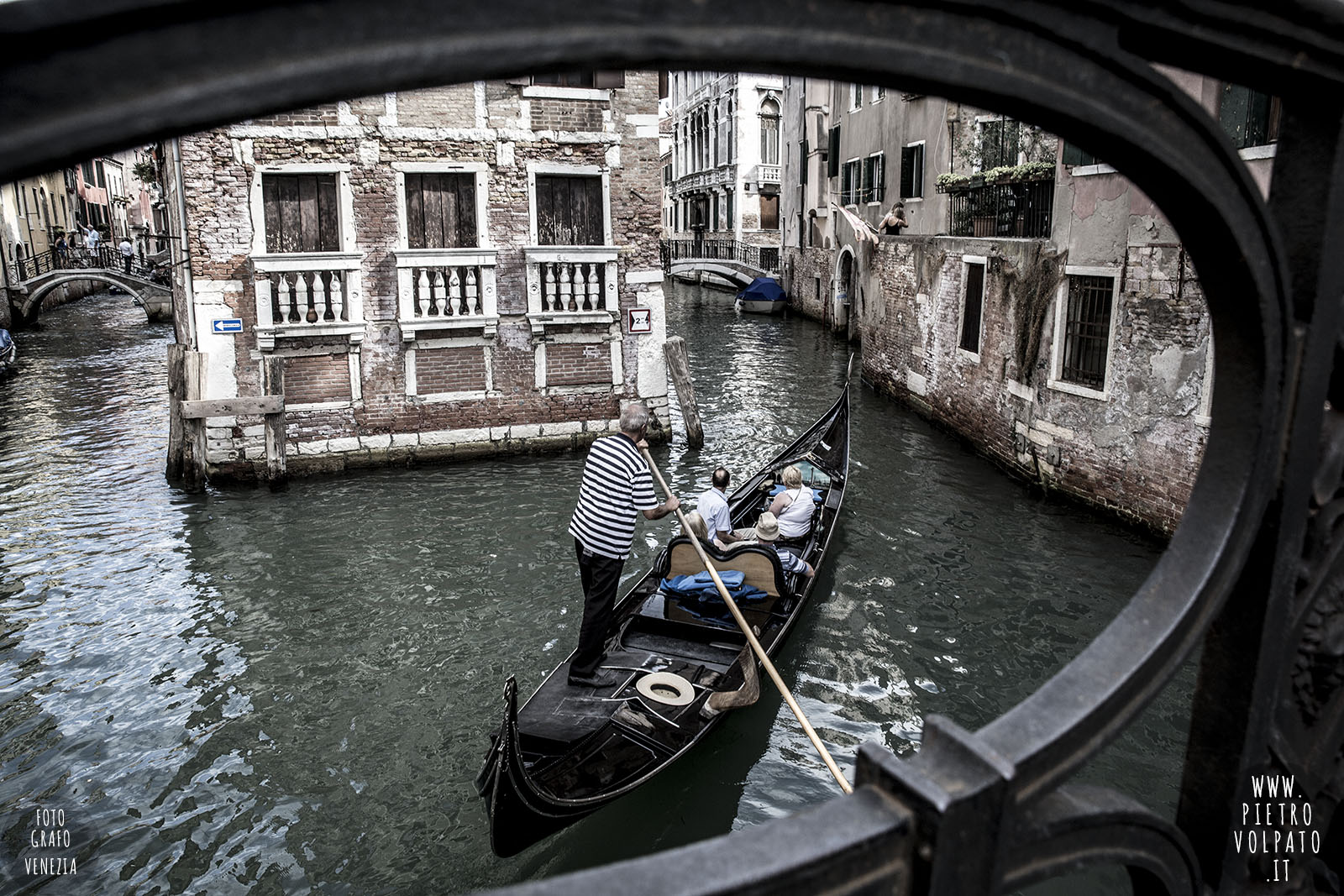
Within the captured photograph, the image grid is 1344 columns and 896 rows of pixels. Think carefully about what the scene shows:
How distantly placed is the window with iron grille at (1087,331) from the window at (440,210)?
462 centimetres

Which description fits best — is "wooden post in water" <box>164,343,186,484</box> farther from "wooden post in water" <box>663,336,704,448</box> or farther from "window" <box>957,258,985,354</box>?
"window" <box>957,258,985,354</box>

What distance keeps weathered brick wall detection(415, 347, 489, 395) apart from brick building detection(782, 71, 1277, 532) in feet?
14.3

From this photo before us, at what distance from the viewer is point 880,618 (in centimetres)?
501

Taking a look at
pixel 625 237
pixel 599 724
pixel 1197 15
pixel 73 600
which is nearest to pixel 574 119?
pixel 625 237

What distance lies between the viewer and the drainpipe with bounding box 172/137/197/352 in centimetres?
683

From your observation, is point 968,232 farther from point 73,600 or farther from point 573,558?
point 73,600

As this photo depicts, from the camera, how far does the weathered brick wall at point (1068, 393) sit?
561 centimetres

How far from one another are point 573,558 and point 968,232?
5350 millimetres

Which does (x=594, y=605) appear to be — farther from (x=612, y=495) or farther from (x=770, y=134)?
(x=770, y=134)

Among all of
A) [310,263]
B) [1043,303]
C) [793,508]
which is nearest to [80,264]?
[310,263]

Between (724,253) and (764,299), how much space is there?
5913 millimetres

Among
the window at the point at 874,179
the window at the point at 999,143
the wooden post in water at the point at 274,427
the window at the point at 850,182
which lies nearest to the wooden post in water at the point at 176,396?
the wooden post in water at the point at 274,427

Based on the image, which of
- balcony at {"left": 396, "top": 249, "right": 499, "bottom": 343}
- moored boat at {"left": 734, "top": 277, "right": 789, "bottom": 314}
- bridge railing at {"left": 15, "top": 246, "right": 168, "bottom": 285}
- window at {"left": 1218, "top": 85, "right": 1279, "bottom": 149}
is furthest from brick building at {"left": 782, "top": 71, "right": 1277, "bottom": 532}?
bridge railing at {"left": 15, "top": 246, "right": 168, "bottom": 285}

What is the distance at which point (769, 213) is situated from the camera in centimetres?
2494
